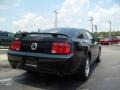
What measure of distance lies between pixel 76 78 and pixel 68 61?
4.31ft

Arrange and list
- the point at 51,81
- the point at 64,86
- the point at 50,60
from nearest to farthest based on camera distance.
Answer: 1. the point at 50,60
2. the point at 64,86
3. the point at 51,81

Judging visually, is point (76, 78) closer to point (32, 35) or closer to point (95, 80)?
point (95, 80)

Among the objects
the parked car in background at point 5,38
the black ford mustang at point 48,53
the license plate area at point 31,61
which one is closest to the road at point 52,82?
the black ford mustang at point 48,53

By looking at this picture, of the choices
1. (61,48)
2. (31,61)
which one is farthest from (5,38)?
(61,48)

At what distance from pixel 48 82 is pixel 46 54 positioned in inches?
39.7

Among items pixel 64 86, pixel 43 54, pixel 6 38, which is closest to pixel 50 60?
pixel 43 54

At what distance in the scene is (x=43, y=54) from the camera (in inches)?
236

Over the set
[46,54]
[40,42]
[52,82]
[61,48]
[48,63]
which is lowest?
[52,82]

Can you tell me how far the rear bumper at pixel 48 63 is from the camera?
19.1 feet

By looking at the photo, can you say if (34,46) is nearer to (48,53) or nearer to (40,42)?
(40,42)

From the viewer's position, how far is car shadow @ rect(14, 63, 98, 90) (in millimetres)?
6188

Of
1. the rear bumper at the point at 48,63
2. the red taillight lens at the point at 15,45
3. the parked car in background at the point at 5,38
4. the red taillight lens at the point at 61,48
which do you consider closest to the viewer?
the rear bumper at the point at 48,63

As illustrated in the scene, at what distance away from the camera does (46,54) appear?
19.6 ft

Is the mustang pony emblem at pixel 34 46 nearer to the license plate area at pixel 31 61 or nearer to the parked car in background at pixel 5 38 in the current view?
the license plate area at pixel 31 61
